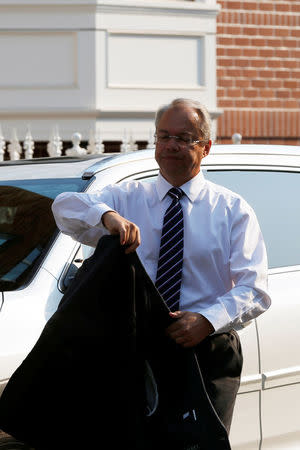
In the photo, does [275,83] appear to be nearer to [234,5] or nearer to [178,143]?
[234,5]

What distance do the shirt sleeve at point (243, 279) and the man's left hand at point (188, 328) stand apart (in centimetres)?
2

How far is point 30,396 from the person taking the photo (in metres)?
2.97

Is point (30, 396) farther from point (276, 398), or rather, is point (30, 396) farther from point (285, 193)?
point (285, 193)

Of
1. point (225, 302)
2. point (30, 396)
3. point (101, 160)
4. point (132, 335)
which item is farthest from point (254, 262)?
point (101, 160)

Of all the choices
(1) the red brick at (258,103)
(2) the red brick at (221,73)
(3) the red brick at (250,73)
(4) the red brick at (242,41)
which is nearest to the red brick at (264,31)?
(4) the red brick at (242,41)

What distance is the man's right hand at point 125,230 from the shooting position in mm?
2912

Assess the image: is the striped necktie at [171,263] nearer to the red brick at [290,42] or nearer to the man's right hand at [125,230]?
the man's right hand at [125,230]

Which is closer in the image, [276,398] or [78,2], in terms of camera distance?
[276,398]

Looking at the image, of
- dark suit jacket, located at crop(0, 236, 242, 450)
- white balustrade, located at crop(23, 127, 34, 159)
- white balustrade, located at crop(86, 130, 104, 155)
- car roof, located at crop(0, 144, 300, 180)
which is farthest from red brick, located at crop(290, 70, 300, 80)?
dark suit jacket, located at crop(0, 236, 242, 450)

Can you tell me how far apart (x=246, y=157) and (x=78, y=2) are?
20.2 ft

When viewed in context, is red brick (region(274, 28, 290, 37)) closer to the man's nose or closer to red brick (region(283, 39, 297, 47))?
red brick (region(283, 39, 297, 47))

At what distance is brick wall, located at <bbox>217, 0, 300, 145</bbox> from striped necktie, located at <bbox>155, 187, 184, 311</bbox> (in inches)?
301

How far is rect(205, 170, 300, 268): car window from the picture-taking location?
13.5 ft

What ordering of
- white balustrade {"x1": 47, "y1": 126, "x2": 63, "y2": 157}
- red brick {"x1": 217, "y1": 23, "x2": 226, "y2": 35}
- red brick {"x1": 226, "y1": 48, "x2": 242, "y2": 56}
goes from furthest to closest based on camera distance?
red brick {"x1": 226, "y1": 48, "x2": 242, "y2": 56}
red brick {"x1": 217, "y1": 23, "x2": 226, "y2": 35}
white balustrade {"x1": 47, "y1": 126, "x2": 63, "y2": 157}
